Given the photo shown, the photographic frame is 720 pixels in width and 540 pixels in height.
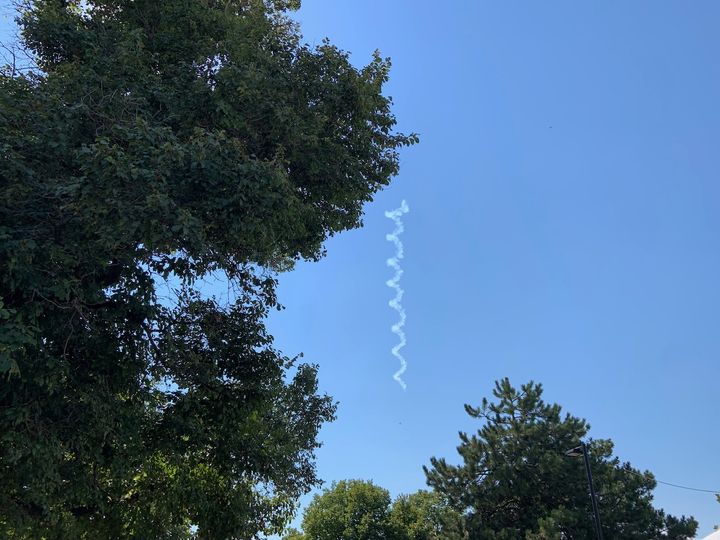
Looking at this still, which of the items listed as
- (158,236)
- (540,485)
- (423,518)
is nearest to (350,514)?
(423,518)

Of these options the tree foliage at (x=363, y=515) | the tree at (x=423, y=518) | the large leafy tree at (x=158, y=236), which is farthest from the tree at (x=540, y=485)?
the large leafy tree at (x=158, y=236)

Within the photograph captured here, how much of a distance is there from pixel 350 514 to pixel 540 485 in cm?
1970

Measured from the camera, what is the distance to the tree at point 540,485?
2347 cm

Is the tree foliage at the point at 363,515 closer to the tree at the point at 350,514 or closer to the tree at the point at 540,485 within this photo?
the tree at the point at 350,514

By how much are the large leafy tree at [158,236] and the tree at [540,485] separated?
684 inches

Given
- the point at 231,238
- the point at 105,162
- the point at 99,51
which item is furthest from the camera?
the point at 99,51

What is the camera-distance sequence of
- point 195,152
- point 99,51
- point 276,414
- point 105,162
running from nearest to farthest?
point 105,162, point 195,152, point 99,51, point 276,414

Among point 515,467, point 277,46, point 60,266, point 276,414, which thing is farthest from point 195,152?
point 515,467

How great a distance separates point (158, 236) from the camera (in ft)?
19.3

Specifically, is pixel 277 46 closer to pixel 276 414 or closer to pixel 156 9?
pixel 156 9

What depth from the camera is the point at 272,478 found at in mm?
10336

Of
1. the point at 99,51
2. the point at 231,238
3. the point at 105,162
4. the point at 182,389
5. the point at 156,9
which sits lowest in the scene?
the point at 182,389

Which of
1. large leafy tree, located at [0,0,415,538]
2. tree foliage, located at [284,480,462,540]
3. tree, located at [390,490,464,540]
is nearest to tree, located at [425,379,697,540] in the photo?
tree, located at [390,490,464,540]

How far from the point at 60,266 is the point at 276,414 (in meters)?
6.36
